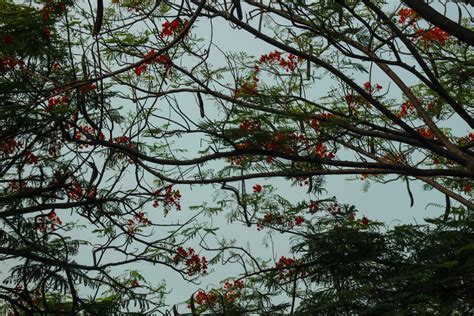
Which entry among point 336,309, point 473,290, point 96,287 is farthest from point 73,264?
point 473,290

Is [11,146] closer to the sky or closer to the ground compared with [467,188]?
closer to the sky

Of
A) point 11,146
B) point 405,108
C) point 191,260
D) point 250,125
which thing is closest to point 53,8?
point 11,146

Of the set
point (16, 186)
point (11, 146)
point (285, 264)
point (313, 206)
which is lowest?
point (285, 264)

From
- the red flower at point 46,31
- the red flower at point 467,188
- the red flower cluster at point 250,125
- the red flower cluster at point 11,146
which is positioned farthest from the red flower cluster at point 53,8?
the red flower at point 467,188

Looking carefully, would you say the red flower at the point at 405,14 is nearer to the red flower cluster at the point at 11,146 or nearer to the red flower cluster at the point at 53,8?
the red flower cluster at the point at 53,8

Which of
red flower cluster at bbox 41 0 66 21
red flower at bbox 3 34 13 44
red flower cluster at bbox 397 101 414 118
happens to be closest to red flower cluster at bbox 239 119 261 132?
red flower cluster at bbox 41 0 66 21

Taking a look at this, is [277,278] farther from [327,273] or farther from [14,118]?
[14,118]

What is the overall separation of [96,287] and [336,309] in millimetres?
1065

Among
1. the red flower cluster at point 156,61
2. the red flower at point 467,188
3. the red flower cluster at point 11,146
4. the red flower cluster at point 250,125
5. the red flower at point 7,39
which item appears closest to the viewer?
the red flower at point 7,39

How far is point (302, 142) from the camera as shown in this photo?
11.0 feet

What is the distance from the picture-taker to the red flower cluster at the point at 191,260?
11.2 ft

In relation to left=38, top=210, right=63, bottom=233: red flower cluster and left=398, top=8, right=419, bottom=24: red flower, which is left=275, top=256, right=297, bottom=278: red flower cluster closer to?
left=38, top=210, right=63, bottom=233: red flower cluster

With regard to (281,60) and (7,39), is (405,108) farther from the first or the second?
(7,39)

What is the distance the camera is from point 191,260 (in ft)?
11.4
